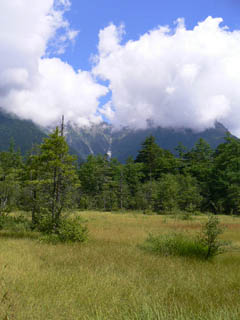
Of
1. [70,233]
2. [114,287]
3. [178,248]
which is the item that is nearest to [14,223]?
[70,233]

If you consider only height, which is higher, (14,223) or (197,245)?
(197,245)

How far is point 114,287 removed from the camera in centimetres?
519

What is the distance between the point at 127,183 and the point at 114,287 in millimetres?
50258

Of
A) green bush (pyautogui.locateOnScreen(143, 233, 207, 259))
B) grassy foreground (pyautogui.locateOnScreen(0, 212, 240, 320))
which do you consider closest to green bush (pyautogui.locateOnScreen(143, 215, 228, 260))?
green bush (pyautogui.locateOnScreen(143, 233, 207, 259))

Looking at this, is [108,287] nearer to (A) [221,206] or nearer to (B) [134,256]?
(B) [134,256]

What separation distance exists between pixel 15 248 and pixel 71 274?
14.5 feet

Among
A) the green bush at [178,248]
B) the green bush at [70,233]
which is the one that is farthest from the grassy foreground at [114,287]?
the green bush at [70,233]

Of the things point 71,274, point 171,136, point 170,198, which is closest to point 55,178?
point 71,274

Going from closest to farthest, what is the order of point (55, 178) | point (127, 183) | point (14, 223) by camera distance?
1. point (55, 178)
2. point (14, 223)
3. point (127, 183)

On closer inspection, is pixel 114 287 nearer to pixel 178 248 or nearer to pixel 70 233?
pixel 178 248

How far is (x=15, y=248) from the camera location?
9.40 m

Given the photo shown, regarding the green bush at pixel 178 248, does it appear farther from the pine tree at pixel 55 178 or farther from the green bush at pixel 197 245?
the pine tree at pixel 55 178

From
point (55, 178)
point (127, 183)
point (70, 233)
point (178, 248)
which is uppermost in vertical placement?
point (127, 183)

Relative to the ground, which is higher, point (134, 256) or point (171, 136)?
point (171, 136)
